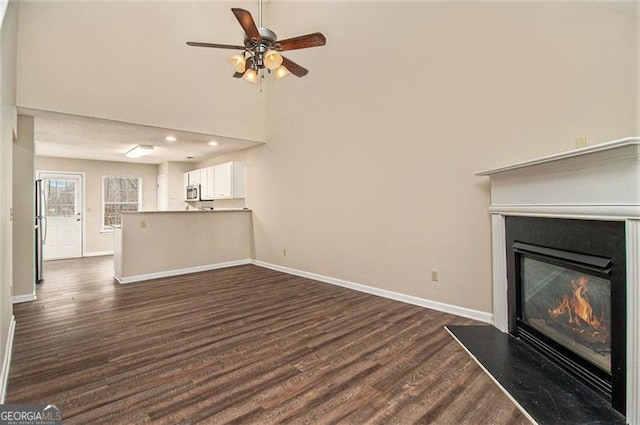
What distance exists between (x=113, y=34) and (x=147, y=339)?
160 inches

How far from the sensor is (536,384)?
194cm

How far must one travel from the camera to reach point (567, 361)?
2.07 m

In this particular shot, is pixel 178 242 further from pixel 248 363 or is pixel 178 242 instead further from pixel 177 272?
pixel 248 363

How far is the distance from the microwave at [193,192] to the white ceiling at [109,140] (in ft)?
2.46

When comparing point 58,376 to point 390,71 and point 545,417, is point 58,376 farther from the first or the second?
point 390,71

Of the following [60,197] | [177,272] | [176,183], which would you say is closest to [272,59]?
[177,272]

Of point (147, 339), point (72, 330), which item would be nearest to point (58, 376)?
point (147, 339)

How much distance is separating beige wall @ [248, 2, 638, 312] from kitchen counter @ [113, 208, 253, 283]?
126cm

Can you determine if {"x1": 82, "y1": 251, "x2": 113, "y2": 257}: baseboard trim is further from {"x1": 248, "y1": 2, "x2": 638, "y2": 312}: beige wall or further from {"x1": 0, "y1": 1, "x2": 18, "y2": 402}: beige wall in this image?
{"x1": 0, "y1": 1, "x2": 18, "y2": 402}: beige wall

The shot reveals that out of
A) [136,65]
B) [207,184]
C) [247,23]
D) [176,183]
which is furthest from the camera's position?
[176,183]

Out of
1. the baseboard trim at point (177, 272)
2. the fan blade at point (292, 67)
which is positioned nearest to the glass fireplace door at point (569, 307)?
the fan blade at point (292, 67)

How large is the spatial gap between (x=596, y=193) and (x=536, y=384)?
1.29 meters

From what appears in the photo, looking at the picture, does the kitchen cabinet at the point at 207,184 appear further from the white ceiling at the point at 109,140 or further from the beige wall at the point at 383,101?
the beige wall at the point at 383,101

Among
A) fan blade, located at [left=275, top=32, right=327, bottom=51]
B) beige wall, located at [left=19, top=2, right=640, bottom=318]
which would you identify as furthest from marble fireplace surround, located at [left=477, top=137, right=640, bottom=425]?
fan blade, located at [left=275, top=32, right=327, bottom=51]
